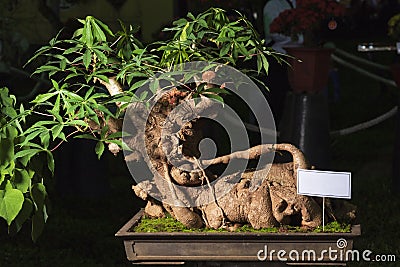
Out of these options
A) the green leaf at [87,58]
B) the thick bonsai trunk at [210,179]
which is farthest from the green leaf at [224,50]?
the green leaf at [87,58]

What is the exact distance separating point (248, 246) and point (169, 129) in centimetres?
44

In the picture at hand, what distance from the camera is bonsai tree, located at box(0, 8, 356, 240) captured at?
8.61ft

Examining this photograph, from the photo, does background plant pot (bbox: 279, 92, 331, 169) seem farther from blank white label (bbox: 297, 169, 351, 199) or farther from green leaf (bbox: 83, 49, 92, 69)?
green leaf (bbox: 83, 49, 92, 69)

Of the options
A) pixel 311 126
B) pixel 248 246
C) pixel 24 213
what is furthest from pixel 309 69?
pixel 24 213

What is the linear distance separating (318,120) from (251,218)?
307 cm

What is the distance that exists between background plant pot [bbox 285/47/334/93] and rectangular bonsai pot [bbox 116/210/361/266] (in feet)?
10.2

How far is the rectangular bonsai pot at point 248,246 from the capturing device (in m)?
2.57

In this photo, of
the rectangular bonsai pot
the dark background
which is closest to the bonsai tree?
the rectangular bonsai pot

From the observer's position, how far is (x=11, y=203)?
254cm

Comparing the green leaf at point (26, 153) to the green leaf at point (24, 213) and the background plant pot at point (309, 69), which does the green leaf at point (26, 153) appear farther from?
the background plant pot at point (309, 69)

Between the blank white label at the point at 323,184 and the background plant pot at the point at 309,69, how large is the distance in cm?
306

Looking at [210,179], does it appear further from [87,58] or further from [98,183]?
[98,183]

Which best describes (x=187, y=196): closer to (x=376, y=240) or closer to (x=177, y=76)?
(x=177, y=76)

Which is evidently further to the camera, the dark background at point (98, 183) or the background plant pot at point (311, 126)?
the background plant pot at point (311, 126)
